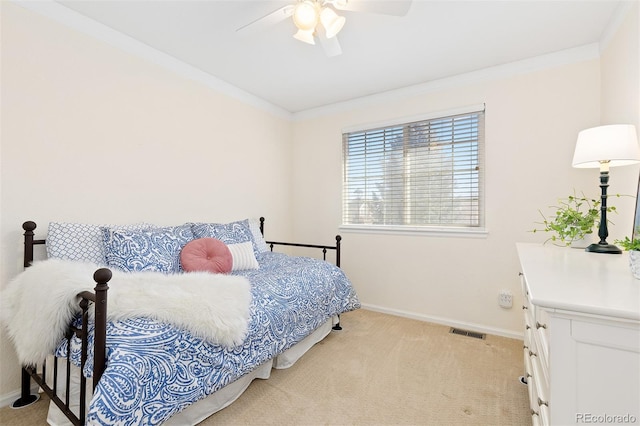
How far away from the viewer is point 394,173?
3.11 metres

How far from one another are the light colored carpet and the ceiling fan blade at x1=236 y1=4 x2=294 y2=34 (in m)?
2.12

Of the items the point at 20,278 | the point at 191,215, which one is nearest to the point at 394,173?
the point at 191,215

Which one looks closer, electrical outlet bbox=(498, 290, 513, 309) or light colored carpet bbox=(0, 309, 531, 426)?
light colored carpet bbox=(0, 309, 531, 426)

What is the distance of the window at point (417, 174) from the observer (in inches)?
107

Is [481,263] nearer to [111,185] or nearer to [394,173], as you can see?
[394,173]

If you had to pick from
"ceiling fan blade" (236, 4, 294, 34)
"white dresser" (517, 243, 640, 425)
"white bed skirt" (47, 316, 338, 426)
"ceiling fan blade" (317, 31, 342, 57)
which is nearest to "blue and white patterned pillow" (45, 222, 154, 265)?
"white bed skirt" (47, 316, 338, 426)

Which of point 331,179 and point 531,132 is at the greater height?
point 531,132

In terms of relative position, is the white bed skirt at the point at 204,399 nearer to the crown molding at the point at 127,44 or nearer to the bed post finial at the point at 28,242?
the bed post finial at the point at 28,242

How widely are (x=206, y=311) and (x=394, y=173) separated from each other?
237 centimetres

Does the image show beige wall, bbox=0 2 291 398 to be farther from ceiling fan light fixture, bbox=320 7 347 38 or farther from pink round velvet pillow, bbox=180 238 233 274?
ceiling fan light fixture, bbox=320 7 347 38

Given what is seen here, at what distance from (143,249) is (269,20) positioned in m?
1.57

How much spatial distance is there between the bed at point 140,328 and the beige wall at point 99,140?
0.22 m

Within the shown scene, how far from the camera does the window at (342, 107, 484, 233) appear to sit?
271 cm

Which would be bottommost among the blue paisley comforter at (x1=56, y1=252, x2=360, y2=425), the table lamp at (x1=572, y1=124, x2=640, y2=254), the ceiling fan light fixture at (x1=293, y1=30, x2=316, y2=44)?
the blue paisley comforter at (x1=56, y1=252, x2=360, y2=425)
